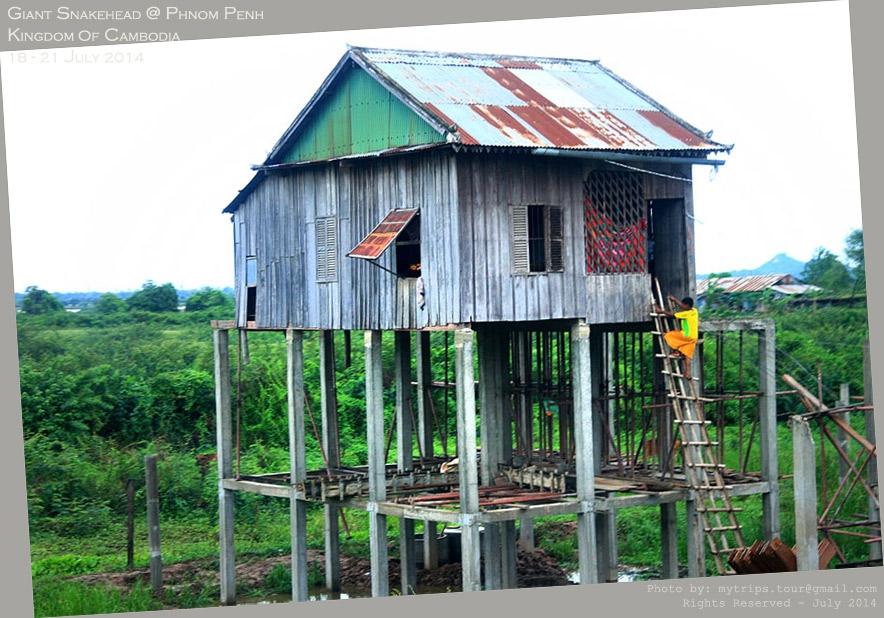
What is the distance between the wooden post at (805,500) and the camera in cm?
2642

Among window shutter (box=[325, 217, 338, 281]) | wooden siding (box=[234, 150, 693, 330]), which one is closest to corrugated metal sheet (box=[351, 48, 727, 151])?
wooden siding (box=[234, 150, 693, 330])

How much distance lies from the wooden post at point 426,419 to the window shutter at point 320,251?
2.99 metres

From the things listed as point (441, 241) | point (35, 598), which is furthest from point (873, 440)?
point (35, 598)

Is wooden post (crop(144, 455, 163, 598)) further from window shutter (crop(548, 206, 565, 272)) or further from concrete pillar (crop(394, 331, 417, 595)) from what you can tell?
window shutter (crop(548, 206, 565, 272))

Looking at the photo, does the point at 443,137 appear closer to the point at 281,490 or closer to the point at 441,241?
the point at 441,241

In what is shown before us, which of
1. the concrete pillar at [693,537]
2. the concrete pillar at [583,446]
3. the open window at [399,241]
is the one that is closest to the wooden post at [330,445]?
the open window at [399,241]

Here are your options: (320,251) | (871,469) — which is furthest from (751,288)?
(320,251)

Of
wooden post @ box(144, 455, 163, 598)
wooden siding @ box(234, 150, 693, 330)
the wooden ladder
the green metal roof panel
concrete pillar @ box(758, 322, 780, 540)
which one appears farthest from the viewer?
wooden post @ box(144, 455, 163, 598)

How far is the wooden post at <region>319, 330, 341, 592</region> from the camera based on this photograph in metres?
32.8

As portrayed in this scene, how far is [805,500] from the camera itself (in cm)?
2648

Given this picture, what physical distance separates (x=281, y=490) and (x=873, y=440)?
1098cm

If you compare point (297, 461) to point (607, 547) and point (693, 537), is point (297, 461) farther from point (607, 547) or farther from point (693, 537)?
point (693, 537)

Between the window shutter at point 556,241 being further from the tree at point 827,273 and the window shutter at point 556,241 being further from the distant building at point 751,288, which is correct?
the tree at point 827,273

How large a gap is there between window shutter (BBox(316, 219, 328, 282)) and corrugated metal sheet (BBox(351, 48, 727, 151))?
10.9 ft
